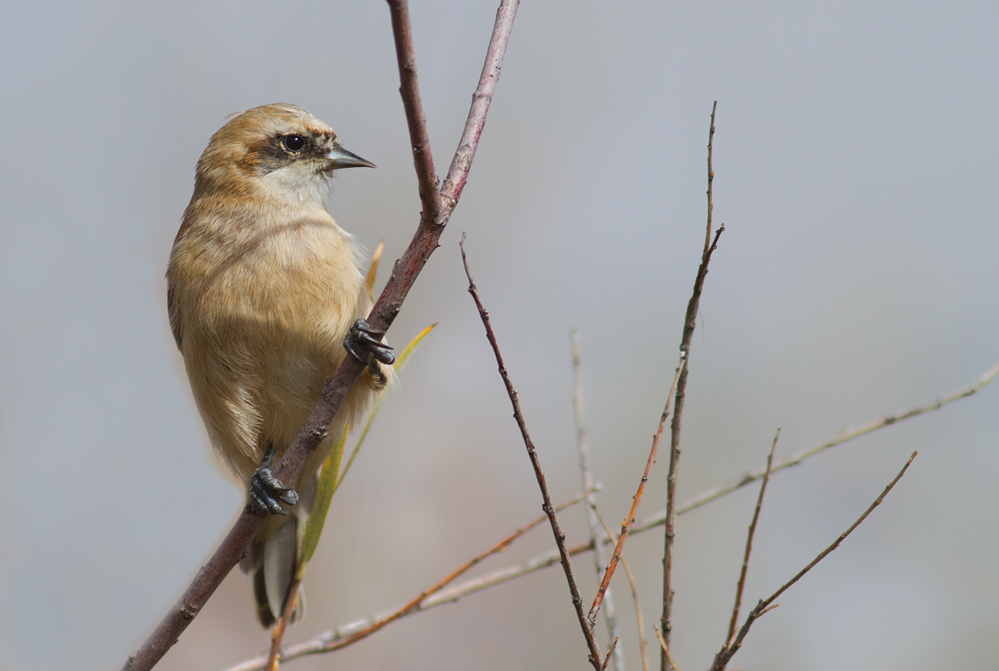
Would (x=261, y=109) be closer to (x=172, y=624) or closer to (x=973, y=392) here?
(x=172, y=624)

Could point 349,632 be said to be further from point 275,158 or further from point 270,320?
point 275,158

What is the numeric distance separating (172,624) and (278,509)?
0.60m

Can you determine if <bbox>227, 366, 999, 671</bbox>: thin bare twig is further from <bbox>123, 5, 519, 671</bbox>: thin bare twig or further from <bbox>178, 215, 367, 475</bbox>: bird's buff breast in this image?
<bbox>178, 215, 367, 475</bbox>: bird's buff breast

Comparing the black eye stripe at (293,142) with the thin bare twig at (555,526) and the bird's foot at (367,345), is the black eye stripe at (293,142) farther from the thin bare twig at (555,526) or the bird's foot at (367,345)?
the thin bare twig at (555,526)

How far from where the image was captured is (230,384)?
3.80 m

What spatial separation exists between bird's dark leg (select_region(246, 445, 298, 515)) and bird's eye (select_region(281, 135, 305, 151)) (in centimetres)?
171

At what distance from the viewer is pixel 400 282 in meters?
2.40

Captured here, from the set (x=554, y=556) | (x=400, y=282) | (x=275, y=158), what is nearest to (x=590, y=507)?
(x=554, y=556)

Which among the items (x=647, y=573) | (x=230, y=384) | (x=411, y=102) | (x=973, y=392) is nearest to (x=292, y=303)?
(x=230, y=384)

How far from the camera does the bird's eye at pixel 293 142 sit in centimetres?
424

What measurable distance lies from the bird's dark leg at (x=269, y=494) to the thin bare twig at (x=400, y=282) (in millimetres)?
119

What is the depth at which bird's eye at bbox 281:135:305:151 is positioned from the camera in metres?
4.24

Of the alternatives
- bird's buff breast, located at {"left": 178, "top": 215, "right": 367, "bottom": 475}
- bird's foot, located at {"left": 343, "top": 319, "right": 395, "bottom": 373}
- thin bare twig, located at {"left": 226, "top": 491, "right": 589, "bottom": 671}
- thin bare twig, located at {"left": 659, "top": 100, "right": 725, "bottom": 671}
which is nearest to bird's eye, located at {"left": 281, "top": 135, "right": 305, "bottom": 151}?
bird's buff breast, located at {"left": 178, "top": 215, "right": 367, "bottom": 475}

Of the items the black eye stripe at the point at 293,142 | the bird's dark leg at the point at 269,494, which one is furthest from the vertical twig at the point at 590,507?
the black eye stripe at the point at 293,142
